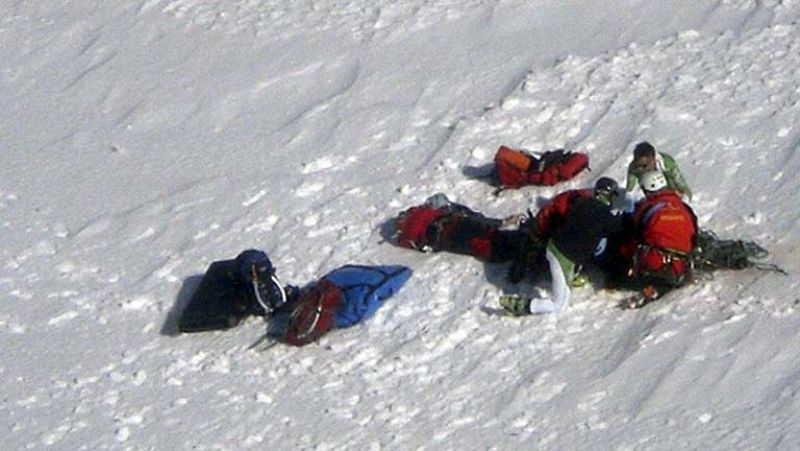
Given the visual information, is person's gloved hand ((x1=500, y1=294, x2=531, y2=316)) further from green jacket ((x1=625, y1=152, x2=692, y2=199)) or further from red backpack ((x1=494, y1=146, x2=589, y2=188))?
red backpack ((x1=494, y1=146, x2=589, y2=188))

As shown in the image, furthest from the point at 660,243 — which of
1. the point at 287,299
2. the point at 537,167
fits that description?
the point at 287,299

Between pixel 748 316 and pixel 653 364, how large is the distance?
684 millimetres

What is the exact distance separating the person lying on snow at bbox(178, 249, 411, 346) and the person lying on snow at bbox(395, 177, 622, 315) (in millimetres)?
390

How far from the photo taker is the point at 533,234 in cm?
1148

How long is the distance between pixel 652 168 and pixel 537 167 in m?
1.34

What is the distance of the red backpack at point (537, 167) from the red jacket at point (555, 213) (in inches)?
46.7

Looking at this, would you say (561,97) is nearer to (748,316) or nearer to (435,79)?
(435,79)

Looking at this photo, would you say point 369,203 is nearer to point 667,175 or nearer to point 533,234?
point 533,234

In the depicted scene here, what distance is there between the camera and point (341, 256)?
1247 cm

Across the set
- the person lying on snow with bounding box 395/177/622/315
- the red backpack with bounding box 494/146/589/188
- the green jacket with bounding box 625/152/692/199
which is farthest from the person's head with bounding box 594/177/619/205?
the red backpack with bounding box 494/146/589/188

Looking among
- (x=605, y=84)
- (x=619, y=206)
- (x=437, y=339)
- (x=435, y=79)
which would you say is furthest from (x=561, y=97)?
(x=437, y=339)

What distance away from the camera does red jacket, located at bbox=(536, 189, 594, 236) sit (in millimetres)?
11289

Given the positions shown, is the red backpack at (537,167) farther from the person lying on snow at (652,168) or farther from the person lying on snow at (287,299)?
the person lying on snow at (287,299)

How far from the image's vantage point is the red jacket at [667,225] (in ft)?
36.0
